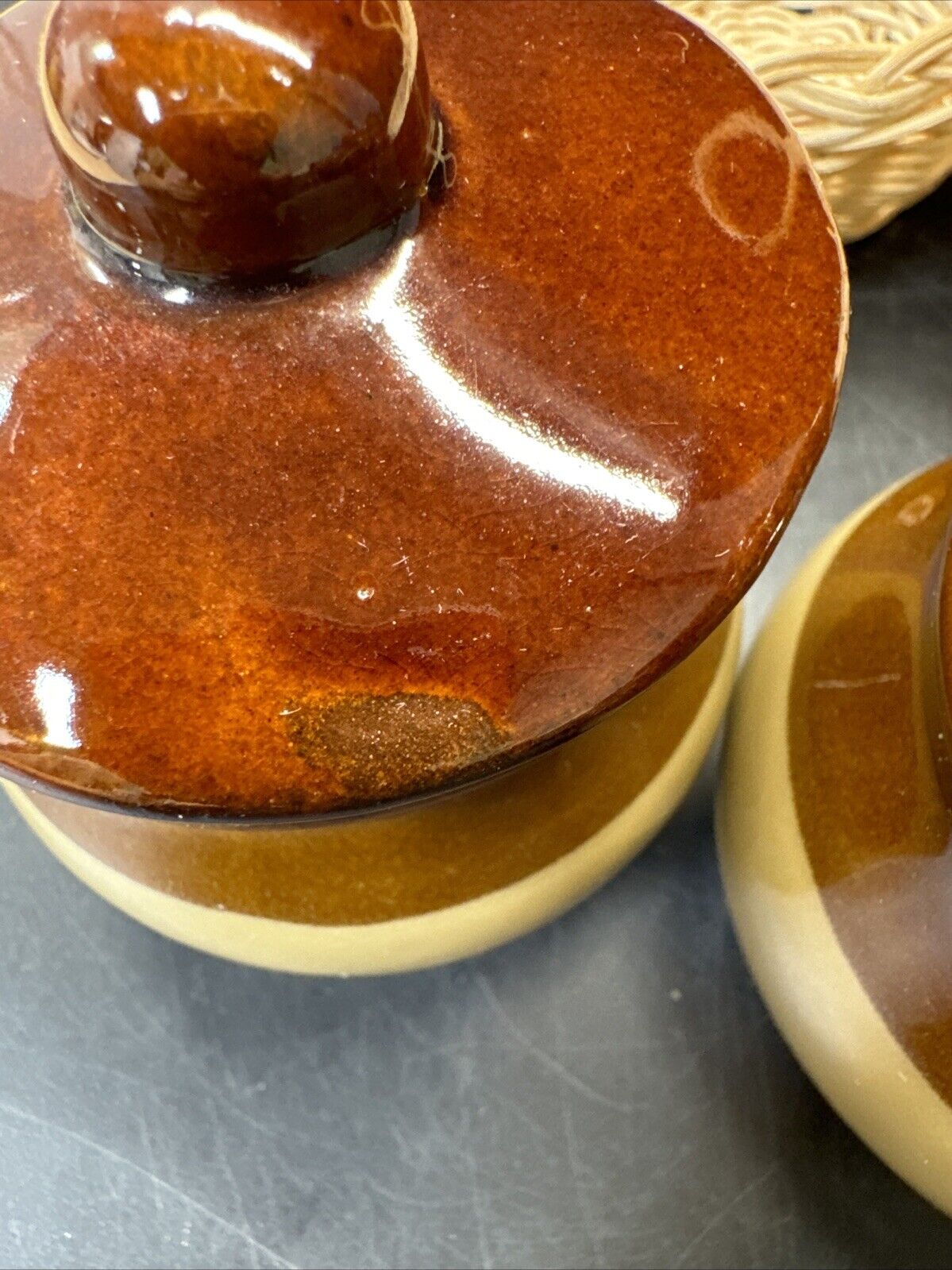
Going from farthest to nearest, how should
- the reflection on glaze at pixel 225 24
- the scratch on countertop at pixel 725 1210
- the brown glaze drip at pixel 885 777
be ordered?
the scratch on countertop at pixel 725 1210, the brown glaze drip at pixel 885 777, the reflection on glaze at pixel 225 24

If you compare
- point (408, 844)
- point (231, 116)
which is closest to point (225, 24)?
point (231, 116)

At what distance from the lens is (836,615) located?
0.56m

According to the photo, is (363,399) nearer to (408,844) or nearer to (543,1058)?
(408,844)

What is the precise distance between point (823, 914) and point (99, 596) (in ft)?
1.14

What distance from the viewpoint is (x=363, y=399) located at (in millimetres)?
390

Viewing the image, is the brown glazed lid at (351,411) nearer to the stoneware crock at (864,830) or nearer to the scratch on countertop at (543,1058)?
the stoneware crock at (864,830)

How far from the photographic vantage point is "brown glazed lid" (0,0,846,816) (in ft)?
1.17

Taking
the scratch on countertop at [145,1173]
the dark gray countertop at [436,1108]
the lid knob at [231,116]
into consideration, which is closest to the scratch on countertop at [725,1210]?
the dark gray countertop at [436,1108]

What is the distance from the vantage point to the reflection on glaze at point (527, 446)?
39 centimetres

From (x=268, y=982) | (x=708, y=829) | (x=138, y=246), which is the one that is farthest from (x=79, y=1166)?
(x=138, y=246)

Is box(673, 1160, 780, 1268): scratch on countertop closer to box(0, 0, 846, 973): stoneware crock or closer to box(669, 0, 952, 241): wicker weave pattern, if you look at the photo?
box(0, 0, 846, 973): stoneware crock

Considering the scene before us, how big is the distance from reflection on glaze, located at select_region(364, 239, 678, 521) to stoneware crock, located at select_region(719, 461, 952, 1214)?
0.13m

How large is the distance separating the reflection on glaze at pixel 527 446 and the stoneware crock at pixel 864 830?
130mm

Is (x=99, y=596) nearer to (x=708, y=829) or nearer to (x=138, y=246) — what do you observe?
(x=138, y=246)
